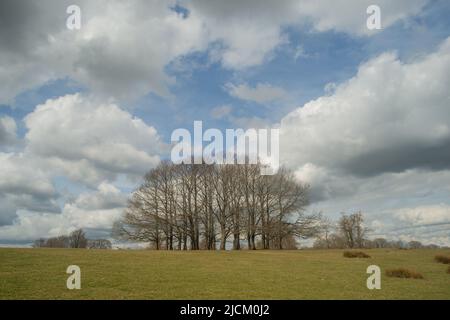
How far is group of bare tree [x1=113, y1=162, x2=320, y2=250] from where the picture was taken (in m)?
72.1

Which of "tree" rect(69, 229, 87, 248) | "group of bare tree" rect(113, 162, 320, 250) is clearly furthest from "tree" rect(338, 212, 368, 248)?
"tree" rect(69, 229, 87, 248)

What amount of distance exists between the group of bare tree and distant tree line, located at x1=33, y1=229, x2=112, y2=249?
45.3m

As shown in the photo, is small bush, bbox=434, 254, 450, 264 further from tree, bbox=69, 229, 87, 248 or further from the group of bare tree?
tree, bbox=69, 229, 87, 248

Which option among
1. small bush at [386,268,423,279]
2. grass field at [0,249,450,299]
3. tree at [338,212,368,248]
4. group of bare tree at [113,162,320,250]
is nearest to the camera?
grass field at [0,249,450,299]

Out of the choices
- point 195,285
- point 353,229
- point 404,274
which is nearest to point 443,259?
point 404,274

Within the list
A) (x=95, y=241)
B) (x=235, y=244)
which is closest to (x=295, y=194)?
(x=235, y=244)

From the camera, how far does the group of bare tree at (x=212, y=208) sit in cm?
7206

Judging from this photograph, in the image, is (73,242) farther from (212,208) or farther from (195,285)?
(195,285)

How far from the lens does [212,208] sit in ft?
243

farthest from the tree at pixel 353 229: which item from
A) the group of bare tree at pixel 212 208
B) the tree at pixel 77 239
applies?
the tree at pixel 77 239

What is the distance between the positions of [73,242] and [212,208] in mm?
67346
